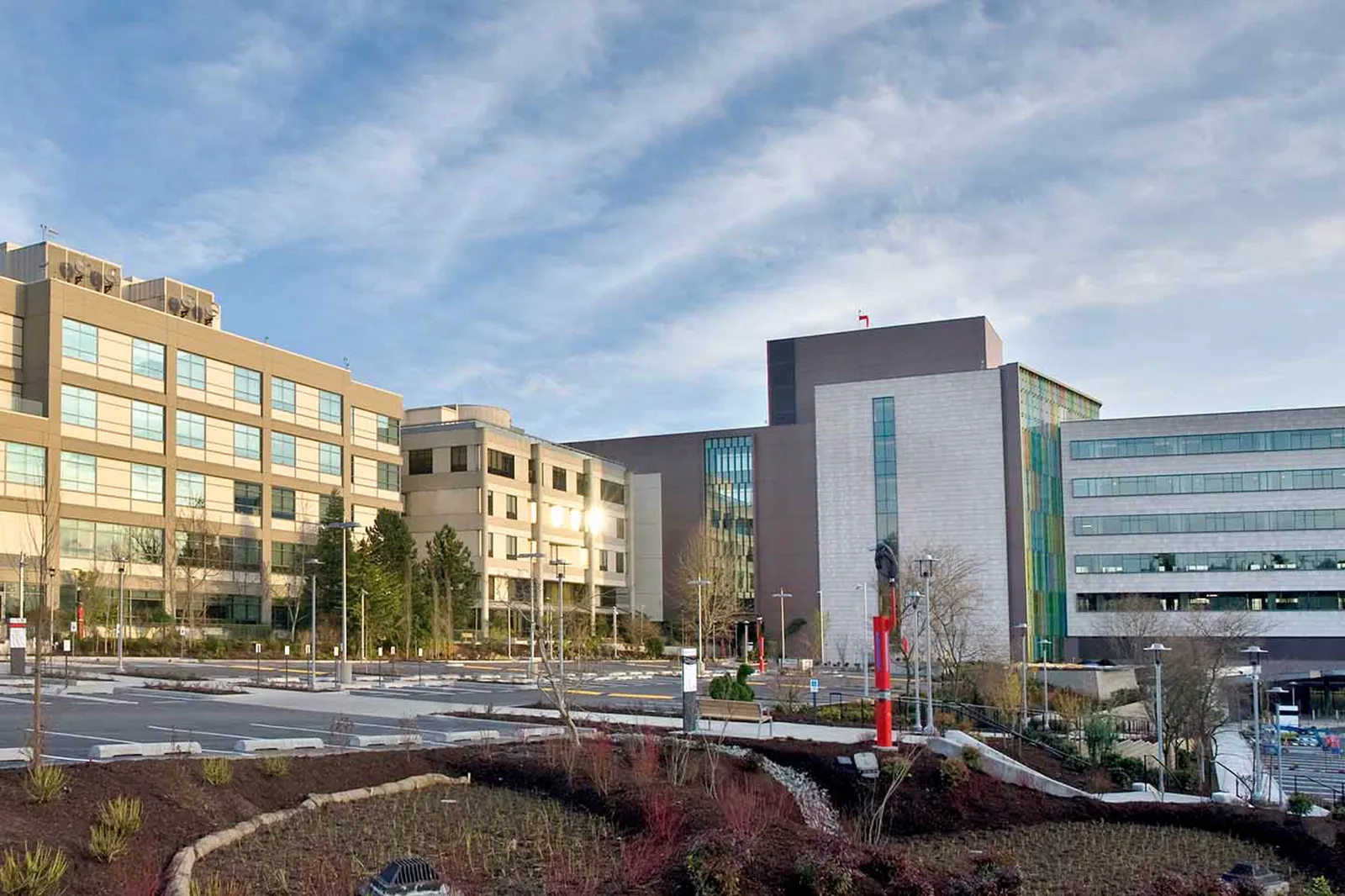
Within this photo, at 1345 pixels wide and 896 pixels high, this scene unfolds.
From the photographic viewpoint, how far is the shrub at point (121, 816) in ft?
41.6

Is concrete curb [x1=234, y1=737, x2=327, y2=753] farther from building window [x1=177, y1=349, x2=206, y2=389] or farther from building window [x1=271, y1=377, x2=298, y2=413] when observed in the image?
building window [x1=271, y1=377, x2=298, y2=413]

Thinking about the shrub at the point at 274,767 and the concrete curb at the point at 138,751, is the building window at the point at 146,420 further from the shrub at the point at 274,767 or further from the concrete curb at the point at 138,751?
the shrub at the point at 274,767

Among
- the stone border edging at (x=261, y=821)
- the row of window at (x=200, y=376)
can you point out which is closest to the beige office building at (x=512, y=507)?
the row of window at (x=200, y=376)

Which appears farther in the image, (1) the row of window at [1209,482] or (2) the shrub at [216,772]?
(1) the row of window at [1209,482]

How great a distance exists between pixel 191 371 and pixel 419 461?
2406 centimetres

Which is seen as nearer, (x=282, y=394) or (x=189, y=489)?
(x=189, y=489)

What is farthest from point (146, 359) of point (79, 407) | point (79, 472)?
point (79, 472)

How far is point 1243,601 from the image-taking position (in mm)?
82375

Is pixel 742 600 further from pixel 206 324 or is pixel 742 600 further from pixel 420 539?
pixel 206 324

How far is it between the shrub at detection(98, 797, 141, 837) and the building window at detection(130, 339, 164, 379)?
56003mm

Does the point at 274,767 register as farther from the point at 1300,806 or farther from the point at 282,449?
the point at 282,449

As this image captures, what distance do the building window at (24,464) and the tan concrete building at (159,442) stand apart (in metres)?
0.05

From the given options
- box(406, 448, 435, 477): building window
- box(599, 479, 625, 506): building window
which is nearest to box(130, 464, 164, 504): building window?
box(406, 448, 435, 477): building window

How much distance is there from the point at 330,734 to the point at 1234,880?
A: 15.0 metres
